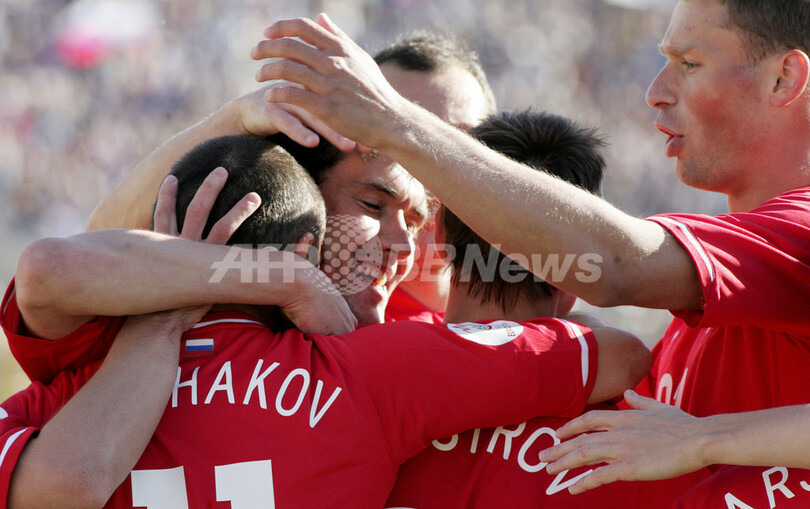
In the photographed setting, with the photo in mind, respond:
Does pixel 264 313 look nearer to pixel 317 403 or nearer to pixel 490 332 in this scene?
pixel 317 403

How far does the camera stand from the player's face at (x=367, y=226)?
2.29 meters

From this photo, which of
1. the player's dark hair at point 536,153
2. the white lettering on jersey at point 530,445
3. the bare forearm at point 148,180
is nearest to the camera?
the white lettering on jersey at point 530,445

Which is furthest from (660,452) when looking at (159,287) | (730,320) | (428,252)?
(428,252)

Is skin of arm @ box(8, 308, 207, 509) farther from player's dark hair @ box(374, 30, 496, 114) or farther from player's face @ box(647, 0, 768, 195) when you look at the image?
player's dark hair @ box(374, 30, 496, 114)

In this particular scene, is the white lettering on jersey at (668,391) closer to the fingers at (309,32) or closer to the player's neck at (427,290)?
the player's neck at (427,290)

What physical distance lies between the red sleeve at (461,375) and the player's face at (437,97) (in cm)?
128

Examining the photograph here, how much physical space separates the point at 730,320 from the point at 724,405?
1.11 ft

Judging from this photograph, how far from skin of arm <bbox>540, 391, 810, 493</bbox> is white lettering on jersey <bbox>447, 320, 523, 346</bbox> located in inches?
8.8

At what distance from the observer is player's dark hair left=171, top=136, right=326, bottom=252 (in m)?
1.85

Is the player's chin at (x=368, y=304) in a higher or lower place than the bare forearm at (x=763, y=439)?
higher

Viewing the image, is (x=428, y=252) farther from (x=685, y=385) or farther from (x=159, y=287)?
(x=159, y=287)

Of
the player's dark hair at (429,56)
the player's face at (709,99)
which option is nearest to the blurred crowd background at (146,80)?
the player's dark hair at (429,56)

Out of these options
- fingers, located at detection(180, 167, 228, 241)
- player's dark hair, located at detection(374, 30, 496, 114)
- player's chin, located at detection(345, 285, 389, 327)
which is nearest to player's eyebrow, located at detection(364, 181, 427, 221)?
player's chin, located at detection(345, 285, 389, 327)

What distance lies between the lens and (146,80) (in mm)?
7832
